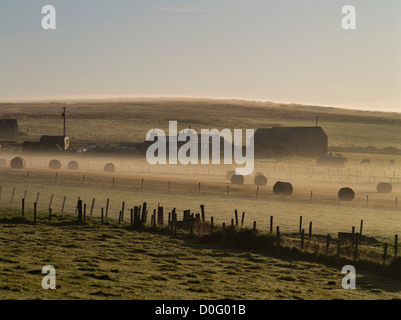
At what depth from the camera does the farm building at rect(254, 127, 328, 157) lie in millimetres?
105750

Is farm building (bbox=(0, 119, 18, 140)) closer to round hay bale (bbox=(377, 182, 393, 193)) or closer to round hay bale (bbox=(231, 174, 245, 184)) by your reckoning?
round hay bale (bbox=(231, 174, 245, 184))

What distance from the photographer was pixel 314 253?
28.0 metres

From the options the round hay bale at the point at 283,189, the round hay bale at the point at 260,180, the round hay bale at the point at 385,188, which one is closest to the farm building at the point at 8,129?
the round hay bale at the point at 260,180

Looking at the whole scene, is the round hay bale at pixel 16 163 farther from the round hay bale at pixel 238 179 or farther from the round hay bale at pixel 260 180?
the round hay bale at pixel 260 180

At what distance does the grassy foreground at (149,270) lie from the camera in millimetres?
19172

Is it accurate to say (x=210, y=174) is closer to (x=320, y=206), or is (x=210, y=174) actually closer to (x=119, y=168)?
(x=119, y=168)

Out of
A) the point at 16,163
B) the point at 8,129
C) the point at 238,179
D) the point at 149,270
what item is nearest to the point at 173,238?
the point at 149,270

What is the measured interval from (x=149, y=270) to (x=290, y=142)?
86650mm

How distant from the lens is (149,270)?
23703 millimetres

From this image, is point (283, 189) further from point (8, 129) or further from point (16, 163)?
point (8, 129)

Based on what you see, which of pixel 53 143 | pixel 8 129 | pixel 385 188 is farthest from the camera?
pixel 8 129

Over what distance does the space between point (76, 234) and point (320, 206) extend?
75.1 ft

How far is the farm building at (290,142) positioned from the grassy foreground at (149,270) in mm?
74202

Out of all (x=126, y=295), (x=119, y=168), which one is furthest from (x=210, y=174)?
(x=126, y=295)
